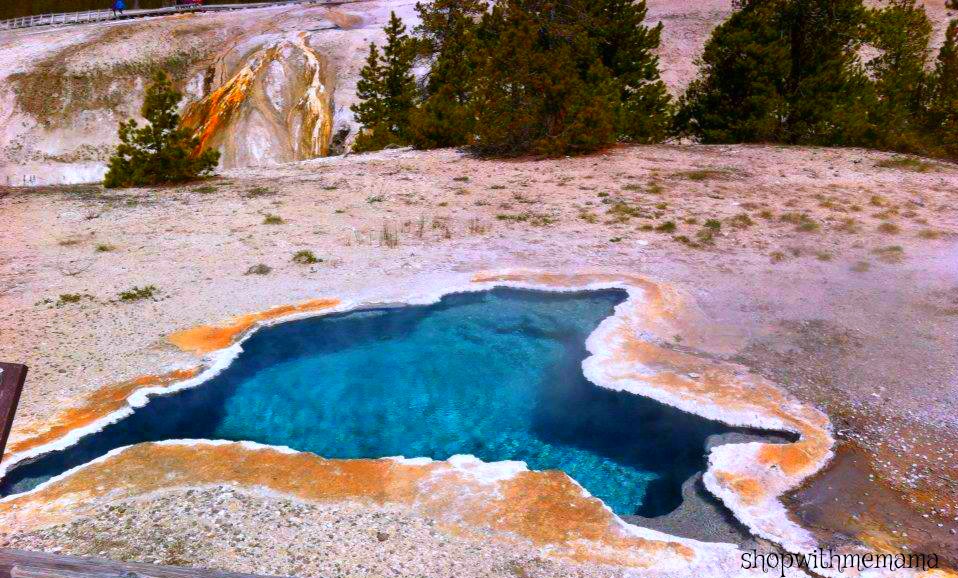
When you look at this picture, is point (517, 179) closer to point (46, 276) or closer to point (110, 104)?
point (46, 276)

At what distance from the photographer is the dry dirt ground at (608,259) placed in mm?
5617

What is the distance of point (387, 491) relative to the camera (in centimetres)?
492

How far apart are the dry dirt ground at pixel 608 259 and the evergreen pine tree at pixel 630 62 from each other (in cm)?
234

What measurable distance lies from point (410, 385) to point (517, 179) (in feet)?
26.6

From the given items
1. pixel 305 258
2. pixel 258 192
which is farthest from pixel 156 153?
pixel 305 258

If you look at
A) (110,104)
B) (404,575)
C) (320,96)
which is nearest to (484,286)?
(404,575)

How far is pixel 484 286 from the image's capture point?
8.76 metres

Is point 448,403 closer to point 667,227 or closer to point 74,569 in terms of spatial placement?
point 74,569

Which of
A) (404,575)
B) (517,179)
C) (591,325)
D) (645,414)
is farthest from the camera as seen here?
(517,179)

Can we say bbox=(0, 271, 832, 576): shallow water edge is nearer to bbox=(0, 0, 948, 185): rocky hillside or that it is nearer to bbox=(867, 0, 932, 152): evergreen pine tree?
bbox=(867, 0, 932, 152): evergreen pine tree

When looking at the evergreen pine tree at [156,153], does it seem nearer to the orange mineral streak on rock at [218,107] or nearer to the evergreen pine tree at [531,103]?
the evergreen pine tree at [531,103]

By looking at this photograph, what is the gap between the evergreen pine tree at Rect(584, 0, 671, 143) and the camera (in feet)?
60.5

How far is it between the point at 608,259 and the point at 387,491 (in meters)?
5.71

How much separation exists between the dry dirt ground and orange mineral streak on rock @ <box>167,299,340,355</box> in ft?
0.56
